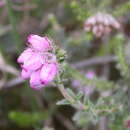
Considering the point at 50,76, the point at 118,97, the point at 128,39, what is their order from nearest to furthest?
1. the point at 50,76
2. the point at 118,97
3. the point at 128,39

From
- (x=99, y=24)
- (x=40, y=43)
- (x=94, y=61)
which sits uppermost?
(x=94, y=61)

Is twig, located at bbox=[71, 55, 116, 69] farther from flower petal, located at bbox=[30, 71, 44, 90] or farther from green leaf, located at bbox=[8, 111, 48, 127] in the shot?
flower petal, located at bbox=[30, 71, 44, 90]

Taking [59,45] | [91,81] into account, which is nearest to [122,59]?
[91,81]

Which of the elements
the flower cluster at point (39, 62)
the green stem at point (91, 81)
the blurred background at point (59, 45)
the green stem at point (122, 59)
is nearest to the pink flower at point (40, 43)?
the flower cluster at point (39, 62)

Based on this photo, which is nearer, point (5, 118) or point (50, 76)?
point (50, 76)

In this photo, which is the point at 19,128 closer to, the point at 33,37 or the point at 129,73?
the point at 129,73

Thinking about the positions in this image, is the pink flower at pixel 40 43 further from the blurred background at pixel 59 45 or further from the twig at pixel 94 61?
the twig at pixel 94 61

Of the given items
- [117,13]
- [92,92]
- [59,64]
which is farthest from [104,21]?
[59,64]

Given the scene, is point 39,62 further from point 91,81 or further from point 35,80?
point 91,81
